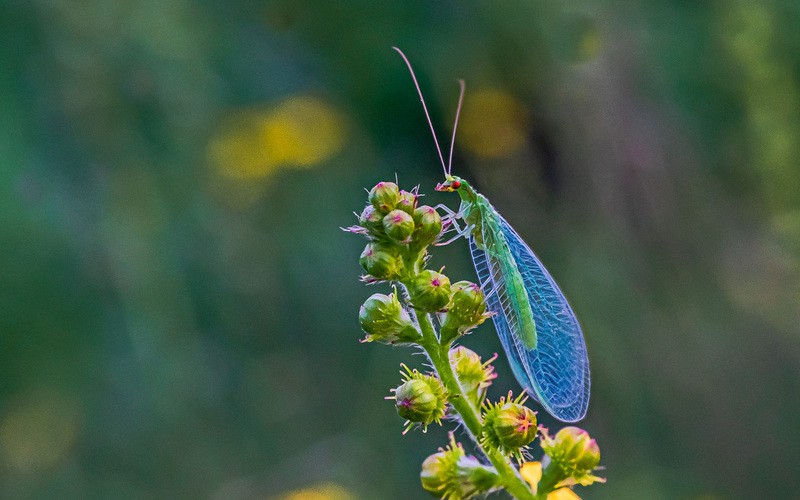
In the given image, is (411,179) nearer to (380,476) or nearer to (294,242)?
(294,242)

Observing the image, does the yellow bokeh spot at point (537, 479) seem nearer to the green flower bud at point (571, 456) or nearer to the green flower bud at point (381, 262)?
the green flower bud at point (571, 456)

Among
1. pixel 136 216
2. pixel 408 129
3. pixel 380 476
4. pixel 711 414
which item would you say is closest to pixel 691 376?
pixel 711 414

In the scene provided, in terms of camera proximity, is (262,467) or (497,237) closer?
(497,237)

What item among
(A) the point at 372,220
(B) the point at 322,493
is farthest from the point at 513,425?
(B) the point at 322,493

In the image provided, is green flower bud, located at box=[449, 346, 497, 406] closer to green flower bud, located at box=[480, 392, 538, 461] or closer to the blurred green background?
A: green flower bud, located at box=[480, 392, 538, 461]

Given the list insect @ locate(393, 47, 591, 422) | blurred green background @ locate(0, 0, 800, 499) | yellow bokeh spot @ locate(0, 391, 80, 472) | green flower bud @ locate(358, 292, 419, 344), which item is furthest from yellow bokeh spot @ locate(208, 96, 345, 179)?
green flower bud @ locate(358, 292, 419, 344)

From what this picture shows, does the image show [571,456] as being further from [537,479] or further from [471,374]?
[471,374]
